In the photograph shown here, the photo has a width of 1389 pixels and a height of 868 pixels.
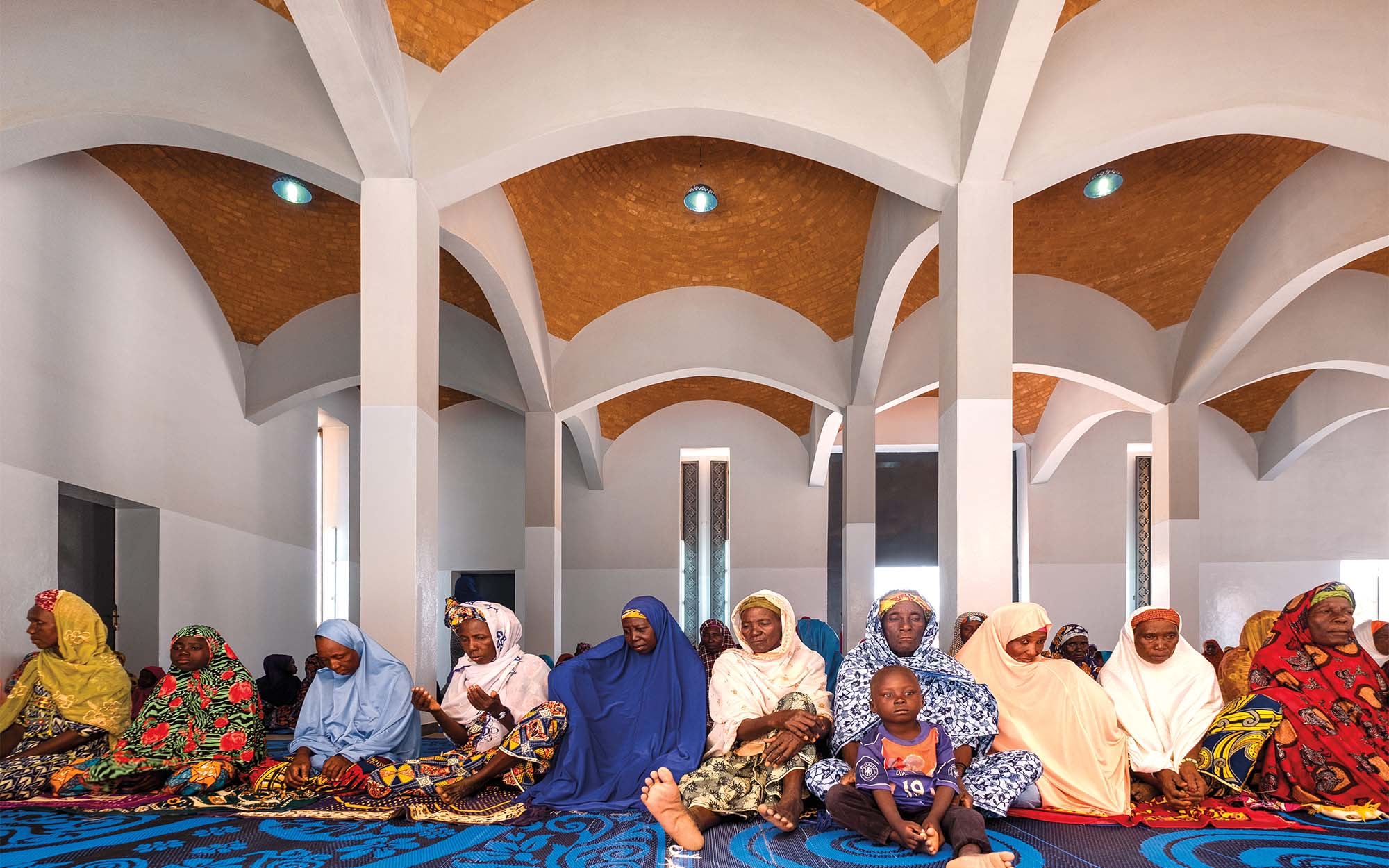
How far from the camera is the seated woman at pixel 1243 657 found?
6602 mm

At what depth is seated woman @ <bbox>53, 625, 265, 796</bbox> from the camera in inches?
197

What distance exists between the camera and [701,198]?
919 cm

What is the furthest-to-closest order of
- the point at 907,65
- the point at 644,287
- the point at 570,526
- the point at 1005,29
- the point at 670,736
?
1. the point at 570,526
2. the point at 644,287
3. the point at 907,65
4. the point at 1005,29
5. the point at 670,736

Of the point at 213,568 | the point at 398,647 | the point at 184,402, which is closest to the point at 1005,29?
the point at 398,647

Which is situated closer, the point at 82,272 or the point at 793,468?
the point at 82,272

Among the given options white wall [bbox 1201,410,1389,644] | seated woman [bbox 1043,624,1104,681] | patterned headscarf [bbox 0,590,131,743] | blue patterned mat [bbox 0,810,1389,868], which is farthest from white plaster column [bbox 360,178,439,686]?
white wall [bbox 1201,410,1389,644]

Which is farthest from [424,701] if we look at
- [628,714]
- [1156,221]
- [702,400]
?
[702,400]

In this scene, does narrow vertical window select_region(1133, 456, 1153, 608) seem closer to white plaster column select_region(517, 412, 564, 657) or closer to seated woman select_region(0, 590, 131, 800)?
white plaster column select_region(517, 412, 564, 657)

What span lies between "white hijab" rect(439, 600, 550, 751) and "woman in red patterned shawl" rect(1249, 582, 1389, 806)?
3.71m

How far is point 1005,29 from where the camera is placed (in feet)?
17.6

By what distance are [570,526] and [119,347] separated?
837 centimetres

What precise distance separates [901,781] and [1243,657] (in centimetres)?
389

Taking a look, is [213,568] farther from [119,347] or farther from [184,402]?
[119,347]

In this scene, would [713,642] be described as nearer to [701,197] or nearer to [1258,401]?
[701,197]
